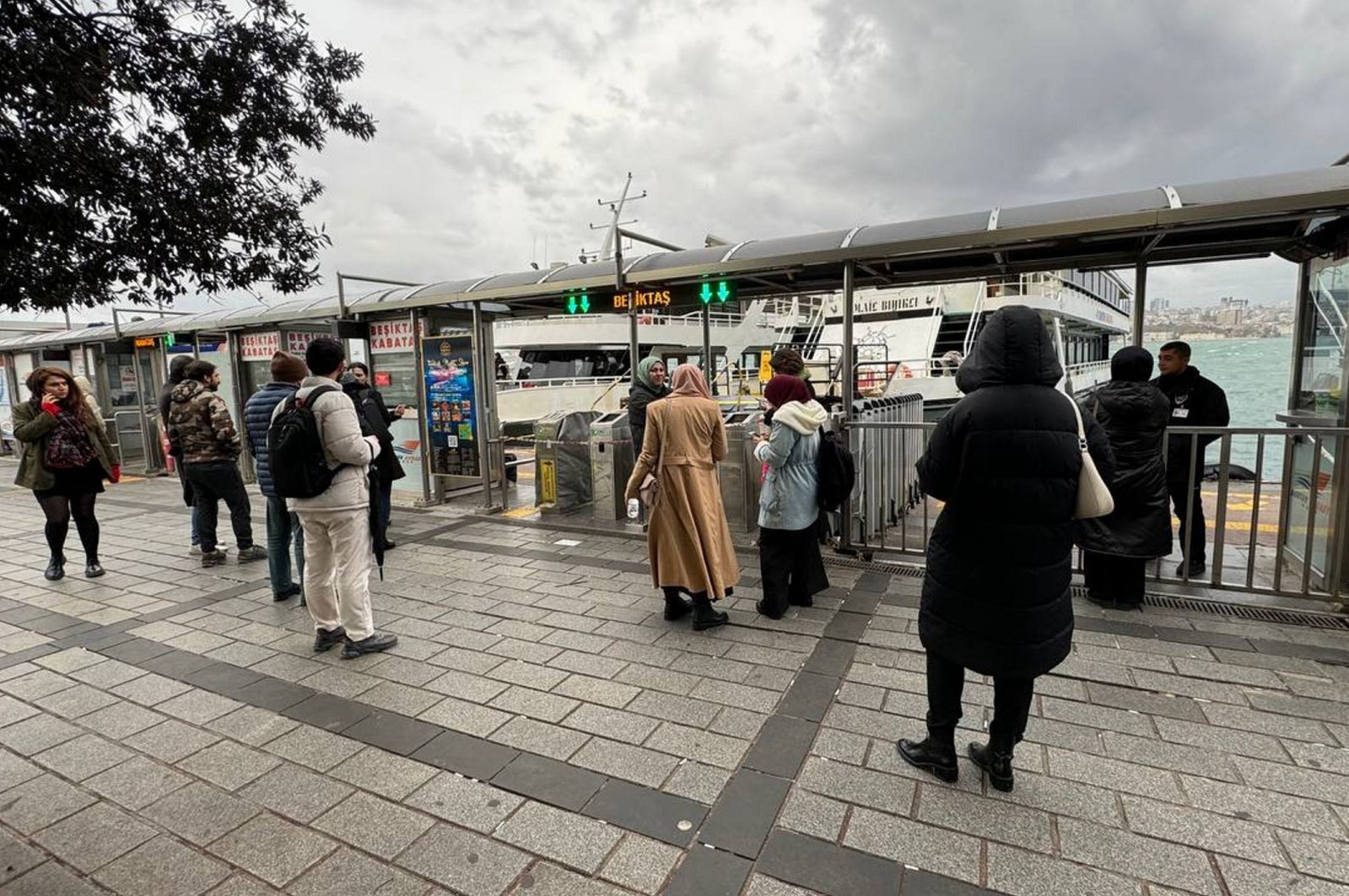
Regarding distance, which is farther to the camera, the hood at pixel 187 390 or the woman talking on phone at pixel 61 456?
the hood at pixel 187 390

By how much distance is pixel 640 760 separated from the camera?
2785mm

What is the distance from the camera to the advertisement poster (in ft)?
25.8

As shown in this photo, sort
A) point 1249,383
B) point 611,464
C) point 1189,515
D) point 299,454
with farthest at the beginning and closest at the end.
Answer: point 1249,383
point 611,464
point 1189,515
point 299,454

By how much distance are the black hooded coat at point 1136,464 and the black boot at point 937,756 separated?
88.5 inches

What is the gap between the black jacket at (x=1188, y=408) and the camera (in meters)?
4.71

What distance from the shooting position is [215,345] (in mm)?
10445

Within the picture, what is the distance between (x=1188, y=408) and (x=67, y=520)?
879 centimetres

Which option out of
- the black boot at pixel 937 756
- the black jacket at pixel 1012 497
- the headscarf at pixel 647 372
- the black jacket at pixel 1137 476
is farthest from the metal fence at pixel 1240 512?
the headscarf at pixel 647 372

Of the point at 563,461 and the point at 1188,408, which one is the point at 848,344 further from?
the point at 563,461

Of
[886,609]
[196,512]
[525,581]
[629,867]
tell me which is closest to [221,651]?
[525,581]

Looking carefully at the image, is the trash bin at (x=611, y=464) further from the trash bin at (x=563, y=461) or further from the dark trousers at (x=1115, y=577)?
the dark trousers at (x=1115, y=577)

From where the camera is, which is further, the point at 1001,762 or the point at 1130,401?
the point at 1130,401

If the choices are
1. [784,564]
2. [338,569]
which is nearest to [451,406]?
[338,569]

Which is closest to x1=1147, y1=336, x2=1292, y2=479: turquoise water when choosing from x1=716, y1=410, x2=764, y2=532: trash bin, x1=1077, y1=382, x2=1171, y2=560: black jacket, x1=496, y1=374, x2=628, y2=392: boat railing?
x1=1077, y1=382, x2=1171, y2=560: black jacket
